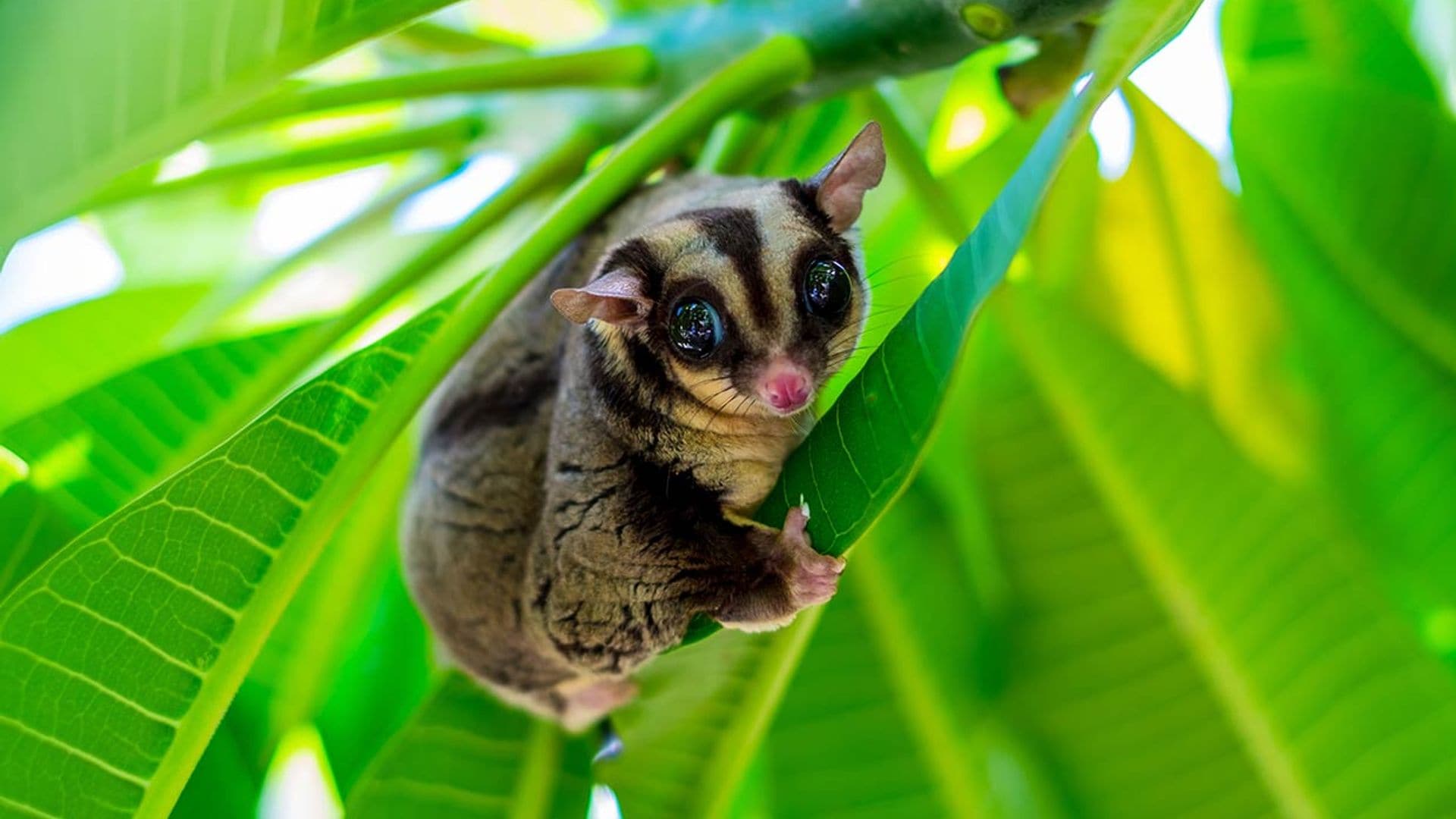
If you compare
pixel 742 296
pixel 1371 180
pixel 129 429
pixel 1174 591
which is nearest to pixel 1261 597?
pixel 1174 591

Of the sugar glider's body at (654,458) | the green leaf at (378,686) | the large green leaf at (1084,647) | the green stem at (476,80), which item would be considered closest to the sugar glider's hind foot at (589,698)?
the sugar glider's body at (654,458)

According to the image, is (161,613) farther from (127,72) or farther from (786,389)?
(786,389)

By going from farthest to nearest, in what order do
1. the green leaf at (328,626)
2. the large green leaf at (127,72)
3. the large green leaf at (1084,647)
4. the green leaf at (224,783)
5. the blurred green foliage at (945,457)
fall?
the green leaf at (328,626)
the large green leaf at (1084,647)
the green leaf at (224,783)
the blurred green foliage at (945,457)
the large green leaf at (127,72)

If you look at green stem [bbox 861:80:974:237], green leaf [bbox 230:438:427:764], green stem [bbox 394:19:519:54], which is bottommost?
green leaf [bbox 230:438:427:764]

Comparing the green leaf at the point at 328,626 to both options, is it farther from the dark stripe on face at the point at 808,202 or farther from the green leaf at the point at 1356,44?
the green leaf at the point at 1356,44

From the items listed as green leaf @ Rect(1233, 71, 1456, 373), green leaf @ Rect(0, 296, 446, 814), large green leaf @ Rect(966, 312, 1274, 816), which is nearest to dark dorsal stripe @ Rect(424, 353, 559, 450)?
green leaf @ Rect(0, 296, 446, 814)

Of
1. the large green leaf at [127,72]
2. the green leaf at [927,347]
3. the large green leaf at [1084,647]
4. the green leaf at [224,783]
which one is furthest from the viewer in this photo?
the large green leaf at [1084,647]

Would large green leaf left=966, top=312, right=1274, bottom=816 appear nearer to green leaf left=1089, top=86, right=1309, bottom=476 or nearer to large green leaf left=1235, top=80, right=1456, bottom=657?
green leaf left=1089, top=86, right=1309, bottom=476

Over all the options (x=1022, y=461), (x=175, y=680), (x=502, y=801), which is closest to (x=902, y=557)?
(x=1022, y=461)
